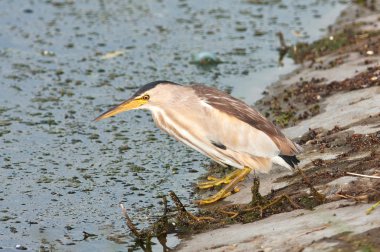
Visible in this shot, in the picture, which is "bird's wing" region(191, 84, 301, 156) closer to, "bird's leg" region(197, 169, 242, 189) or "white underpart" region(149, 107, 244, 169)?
"white underpart" region(149, 107, 244, 169)

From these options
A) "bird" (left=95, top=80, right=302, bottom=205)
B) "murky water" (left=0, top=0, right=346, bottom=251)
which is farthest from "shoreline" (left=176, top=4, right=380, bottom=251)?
"murky water" (left=0, top=0, right=346, bottom=251)

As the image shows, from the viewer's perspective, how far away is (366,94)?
7387 mm

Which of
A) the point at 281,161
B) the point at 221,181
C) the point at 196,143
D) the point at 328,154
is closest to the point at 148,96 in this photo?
the point at 196,143

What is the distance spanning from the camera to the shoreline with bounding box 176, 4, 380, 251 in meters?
4.64

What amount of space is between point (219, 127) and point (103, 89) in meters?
3.18

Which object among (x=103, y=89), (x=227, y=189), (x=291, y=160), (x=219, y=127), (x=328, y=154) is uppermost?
(x=219, y=127)

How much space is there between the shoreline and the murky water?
1.56ft

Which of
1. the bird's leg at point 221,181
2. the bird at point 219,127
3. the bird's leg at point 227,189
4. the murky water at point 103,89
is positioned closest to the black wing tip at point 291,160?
the bird at point 219,127

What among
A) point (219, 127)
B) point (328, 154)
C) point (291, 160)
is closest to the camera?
point (291, 160)

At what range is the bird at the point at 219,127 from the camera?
19.7ft

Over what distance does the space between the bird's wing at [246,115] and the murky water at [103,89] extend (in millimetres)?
762

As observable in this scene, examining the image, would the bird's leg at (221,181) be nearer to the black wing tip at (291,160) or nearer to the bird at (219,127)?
the bird at (219,127)

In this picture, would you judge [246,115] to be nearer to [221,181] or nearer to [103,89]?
[221,181]

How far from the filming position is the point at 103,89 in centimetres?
902
